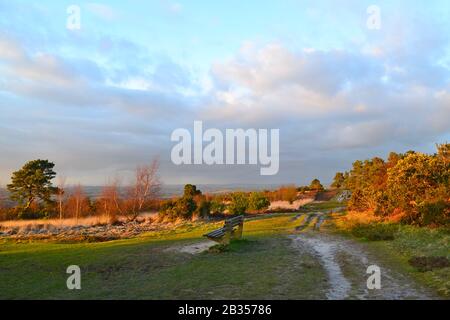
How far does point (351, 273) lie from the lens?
28.3 ft

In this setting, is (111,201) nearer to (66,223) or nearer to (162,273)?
(66,223)

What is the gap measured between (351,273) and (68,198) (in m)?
29.2

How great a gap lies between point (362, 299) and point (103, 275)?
6.14 metres

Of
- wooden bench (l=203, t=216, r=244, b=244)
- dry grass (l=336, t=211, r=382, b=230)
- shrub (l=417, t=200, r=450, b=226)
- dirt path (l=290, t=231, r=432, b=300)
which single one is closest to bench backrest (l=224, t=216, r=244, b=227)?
wooden bench (l=203, t=216, r=244, b=244)

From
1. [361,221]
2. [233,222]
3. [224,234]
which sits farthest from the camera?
[361,221]

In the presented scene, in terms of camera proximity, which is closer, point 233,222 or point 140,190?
point 233,222

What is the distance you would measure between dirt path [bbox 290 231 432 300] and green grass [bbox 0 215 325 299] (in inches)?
14.9

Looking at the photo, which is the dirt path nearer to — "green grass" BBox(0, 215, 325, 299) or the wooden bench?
"green grass" BBox(0, 215, 325, 299)

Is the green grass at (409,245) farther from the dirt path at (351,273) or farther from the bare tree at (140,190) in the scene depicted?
the bare tree at (140,190)

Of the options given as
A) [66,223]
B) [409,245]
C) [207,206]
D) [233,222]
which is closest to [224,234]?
[233,222]

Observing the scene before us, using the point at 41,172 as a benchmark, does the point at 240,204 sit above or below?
below
